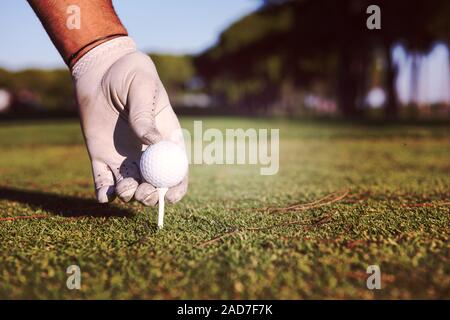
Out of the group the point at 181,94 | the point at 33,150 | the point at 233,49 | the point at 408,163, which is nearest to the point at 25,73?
the point at 181,94

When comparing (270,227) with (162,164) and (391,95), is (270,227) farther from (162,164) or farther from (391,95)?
(391,95)

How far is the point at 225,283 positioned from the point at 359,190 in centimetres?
338

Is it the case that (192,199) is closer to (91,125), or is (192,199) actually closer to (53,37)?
(91,125)

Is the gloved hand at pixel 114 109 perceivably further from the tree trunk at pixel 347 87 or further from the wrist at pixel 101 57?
the tree trunk at pixel 347 87

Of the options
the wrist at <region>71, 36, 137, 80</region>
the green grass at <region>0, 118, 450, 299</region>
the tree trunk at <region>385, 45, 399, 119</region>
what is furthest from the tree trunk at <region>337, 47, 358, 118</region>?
the wrist at <region>71, 36, 137, 80</region>

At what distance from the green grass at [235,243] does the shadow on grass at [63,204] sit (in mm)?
13

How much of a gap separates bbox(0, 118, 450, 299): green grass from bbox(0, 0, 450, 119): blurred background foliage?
25082 millimetres

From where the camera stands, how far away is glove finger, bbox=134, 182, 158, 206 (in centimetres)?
315

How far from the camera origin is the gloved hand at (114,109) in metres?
3.36

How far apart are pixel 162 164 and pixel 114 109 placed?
0.82 m

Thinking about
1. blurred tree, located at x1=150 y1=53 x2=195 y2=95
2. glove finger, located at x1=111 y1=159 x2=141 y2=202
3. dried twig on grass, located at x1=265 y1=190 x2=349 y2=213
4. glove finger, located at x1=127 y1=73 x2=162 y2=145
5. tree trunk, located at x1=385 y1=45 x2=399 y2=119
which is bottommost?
dried twig on grass, located at x1=265 y1=190 x2=349 y2=213

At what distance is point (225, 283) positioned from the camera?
2293 millimetres

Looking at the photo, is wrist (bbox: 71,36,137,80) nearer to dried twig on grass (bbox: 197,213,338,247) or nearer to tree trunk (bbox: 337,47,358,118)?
dried twig on grass (bbox: 197,213,338,247)
